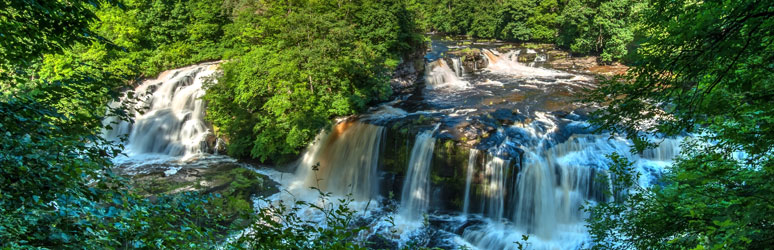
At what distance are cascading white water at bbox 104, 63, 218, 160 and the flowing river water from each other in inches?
1.9

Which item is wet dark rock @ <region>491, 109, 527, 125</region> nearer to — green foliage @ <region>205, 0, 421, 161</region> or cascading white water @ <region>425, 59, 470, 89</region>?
green foliage @ <region>205, 0, 421, 161</region>

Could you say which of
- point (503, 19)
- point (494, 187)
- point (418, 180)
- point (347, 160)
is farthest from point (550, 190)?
point (503, 19)

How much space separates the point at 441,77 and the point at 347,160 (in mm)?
9611

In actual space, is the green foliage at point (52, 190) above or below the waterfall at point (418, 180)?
above

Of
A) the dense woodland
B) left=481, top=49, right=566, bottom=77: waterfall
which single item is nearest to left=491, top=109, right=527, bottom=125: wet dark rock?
the dense woodland

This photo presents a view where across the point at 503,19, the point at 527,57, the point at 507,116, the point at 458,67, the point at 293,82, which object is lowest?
the point at 507,116

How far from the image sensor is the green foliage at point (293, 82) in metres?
12.9

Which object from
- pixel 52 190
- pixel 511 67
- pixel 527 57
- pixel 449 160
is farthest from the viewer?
pixel 527 57

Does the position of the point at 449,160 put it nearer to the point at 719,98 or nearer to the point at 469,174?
the point at 469,174

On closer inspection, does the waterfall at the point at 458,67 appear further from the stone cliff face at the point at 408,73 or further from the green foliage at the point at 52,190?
the green foliage at the point at 52,190

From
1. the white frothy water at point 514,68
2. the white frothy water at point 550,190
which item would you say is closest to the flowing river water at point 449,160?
the white frothy water at point 550,190

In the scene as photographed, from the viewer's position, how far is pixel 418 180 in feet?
36.8

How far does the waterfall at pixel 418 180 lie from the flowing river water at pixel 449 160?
3cm

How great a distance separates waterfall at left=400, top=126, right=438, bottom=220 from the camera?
433 inches
